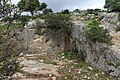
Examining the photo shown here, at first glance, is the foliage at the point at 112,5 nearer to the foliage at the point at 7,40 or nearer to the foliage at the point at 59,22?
the foliage at the point at 59,22

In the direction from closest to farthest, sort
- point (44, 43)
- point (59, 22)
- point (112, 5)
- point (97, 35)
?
1. point (97, 35)
2. point (59, 22)
3. point (44, 43)
4. point (112, 5)

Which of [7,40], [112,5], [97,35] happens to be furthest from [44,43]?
[7,40]

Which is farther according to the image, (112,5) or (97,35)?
(112,5)

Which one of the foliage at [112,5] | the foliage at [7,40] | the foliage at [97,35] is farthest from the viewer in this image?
the foliage at [112,5]

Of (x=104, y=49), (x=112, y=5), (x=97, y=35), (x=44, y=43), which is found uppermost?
(x=112, y=5)

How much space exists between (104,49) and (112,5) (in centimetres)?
740

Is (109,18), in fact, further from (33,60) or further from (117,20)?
(33,60)

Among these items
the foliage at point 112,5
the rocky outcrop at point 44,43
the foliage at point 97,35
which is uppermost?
the foliage at point 112,5

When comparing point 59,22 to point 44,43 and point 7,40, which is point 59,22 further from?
point 7,40

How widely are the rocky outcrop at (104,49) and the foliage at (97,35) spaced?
21 cm

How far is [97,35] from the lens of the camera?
1433 centimetres

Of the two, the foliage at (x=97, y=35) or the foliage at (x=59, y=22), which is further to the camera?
the foliage at (x=59, y=22)

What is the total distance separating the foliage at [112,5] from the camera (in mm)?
19625

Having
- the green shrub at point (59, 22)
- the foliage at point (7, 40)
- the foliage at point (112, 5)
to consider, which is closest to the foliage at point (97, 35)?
the green shrub at point (59, 22)
